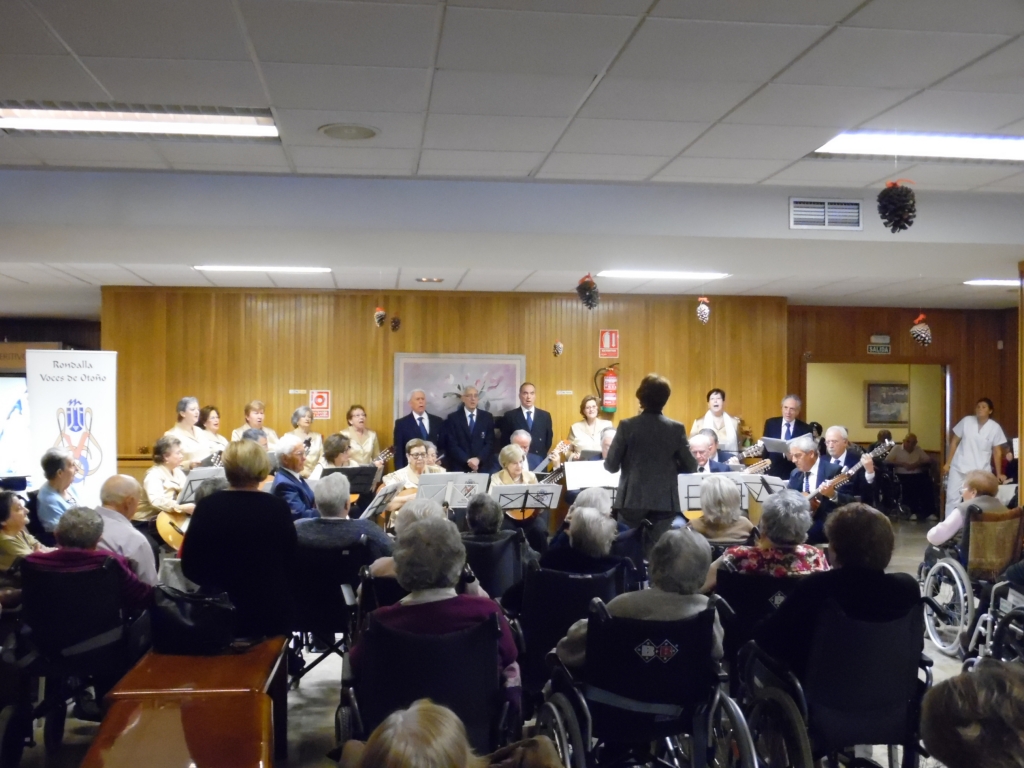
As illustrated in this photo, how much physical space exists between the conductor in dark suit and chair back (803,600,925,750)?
2.40 m

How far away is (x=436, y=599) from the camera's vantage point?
274cm

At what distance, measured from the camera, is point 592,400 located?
9.88 m

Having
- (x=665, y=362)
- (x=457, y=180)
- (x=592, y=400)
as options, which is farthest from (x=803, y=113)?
(x=665, y=362)

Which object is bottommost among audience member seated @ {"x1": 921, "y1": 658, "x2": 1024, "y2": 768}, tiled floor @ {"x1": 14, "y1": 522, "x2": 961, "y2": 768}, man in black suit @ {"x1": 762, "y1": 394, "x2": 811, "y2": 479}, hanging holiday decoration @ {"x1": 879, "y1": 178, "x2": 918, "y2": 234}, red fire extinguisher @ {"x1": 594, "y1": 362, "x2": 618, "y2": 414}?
tiled floor @ {"x1": 14, "y1": 522, "x2": 961, "y2": 768}

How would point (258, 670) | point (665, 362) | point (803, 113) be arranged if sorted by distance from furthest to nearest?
point (665, 362), point (803, 113), point (258, 670)

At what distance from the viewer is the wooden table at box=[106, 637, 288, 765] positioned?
9.32 feet

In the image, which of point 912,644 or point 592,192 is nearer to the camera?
point 912,644

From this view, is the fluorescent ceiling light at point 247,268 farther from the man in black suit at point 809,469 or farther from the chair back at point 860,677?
the chair back at point 860,677

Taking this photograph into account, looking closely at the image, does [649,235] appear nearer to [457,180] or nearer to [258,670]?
[457,180]

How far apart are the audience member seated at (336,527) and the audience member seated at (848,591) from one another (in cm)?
178

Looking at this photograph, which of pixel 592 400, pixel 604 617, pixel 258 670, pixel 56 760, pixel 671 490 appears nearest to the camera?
pixel 604 617

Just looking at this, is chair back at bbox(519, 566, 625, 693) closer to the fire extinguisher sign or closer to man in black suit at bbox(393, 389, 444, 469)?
man in black suit at bbox(393, 389, 444, 469)

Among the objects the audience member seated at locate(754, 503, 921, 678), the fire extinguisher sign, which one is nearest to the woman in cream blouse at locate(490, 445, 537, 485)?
the audience member seated at locate(754, 503, 921, 678)

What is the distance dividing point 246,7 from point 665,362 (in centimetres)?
832
